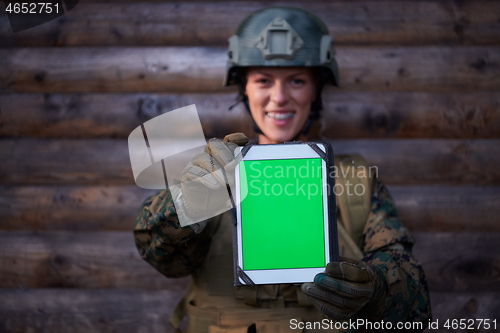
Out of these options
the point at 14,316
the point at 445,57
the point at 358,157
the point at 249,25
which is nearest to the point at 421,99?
the point at 445,57

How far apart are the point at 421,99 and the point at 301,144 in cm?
143

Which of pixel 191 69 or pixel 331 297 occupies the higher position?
pixel 191 69

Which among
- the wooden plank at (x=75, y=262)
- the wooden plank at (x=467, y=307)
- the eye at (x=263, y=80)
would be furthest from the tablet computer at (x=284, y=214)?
the wooden plank at (x=467, y=307)

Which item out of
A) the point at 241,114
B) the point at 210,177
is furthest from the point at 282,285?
the point at 241,114

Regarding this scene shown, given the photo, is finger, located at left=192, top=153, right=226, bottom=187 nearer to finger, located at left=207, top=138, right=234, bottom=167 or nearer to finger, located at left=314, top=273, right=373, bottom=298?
finger, located at left=207, top=138, right=234, bottom=167

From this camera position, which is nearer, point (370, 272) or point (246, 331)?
point (370, 272)

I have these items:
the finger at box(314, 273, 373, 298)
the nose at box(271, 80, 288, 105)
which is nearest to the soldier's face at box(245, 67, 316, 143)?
the nose at box(271, 80, 288, 105)

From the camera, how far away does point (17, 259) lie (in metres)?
2.72

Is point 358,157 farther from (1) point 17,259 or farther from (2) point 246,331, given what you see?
(1) point 17,259

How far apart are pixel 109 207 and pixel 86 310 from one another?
580 millimetres

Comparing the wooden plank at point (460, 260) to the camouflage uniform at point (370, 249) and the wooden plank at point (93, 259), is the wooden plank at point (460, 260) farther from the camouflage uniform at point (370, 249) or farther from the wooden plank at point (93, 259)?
the camouflage uniform at point (370, 249)

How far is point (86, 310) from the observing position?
2713 mm

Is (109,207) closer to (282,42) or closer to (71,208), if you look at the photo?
(71,208)

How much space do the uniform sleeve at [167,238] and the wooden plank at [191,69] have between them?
1134 millimetres
